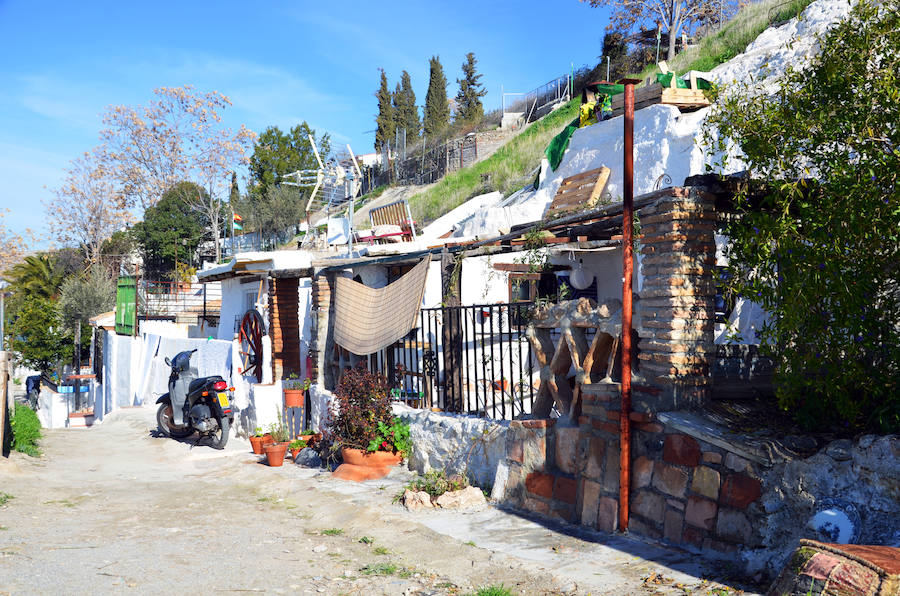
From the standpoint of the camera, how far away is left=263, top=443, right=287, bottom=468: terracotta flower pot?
28.8 feet

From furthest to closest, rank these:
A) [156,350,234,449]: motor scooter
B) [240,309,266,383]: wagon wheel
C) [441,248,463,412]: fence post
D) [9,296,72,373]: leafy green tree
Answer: [9,296,72,373]: leafy green tree < [240,309,266,383]: wagon wheel < [156,350,234,449]: motor scooter < [441,248,463,412]: fence post

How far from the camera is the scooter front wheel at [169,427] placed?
11406 mm

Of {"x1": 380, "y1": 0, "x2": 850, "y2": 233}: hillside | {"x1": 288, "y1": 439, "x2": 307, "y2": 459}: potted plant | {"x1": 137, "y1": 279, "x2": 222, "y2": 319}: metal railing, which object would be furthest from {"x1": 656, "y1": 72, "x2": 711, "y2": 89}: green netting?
{"x1": 137, "y1": 279, "x2": 222, "y2": 319}: metal railing

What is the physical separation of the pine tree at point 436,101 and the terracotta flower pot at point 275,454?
38.5 meters

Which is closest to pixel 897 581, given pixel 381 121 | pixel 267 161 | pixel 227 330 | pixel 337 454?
pixel 337 454

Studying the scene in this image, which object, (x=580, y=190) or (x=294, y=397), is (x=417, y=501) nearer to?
(x=294, y=397)

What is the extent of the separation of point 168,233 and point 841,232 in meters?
35.8

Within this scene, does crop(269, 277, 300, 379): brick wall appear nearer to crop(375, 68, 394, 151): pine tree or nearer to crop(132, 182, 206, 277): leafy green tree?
A: crop(132, 182, 206, 277): leafy green tree

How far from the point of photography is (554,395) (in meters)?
5.98

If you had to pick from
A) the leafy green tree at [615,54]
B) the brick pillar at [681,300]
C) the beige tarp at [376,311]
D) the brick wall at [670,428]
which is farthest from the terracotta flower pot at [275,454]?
the leafy green tree at [615,54]

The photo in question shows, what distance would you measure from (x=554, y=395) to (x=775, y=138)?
9.08 ft

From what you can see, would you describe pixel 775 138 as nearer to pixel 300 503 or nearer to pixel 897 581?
pixel 897 581

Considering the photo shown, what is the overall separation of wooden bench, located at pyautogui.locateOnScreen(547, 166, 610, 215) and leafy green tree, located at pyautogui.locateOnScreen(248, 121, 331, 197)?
29811 millimetres

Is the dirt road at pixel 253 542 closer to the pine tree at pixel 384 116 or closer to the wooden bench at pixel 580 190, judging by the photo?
the wooden bench at pixel 580 190
